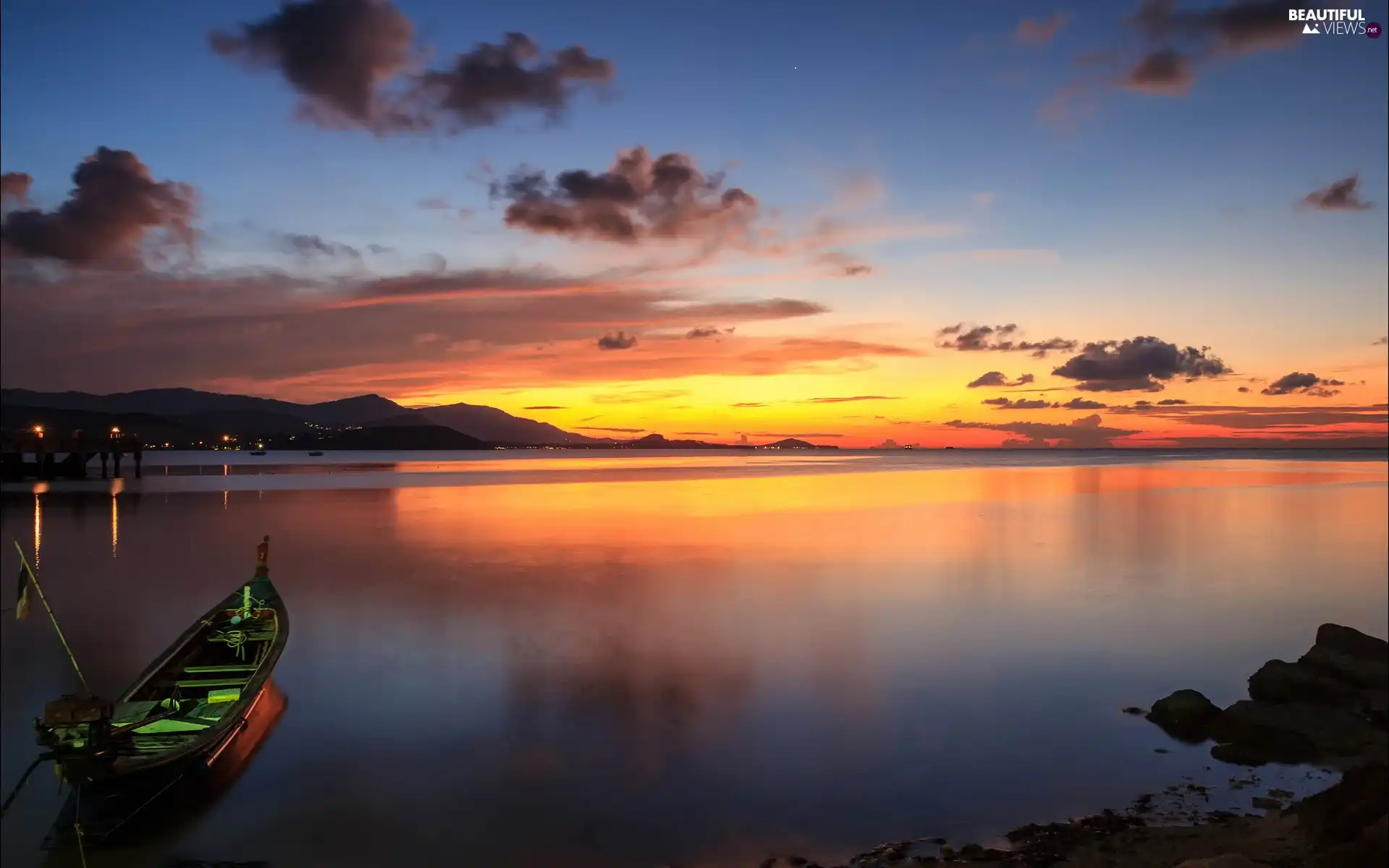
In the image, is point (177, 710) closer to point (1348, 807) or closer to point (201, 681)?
point (201, 681)

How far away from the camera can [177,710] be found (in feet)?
42.8

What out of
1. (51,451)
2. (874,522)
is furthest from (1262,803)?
(51,451)

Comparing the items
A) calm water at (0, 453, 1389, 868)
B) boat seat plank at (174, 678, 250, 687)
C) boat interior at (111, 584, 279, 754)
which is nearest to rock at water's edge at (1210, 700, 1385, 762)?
calm water at (0, 453, 1389, 868)

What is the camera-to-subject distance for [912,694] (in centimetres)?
1808

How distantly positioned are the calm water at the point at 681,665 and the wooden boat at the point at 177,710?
2.90 ft

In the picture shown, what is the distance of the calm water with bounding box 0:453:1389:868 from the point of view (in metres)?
11.8

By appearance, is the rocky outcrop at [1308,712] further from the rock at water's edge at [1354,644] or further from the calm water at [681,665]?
the calm water at [681,665]

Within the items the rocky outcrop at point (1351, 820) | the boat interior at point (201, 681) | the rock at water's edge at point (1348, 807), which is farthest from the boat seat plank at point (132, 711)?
the rock at water's edge at point (1348, 807)

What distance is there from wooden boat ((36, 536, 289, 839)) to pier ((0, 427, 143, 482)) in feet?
245

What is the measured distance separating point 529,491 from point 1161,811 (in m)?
77.9

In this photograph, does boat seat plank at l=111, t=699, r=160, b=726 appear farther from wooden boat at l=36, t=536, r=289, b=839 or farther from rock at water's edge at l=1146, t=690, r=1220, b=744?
rock at water's edge at l=1146, t=690, r=1220, b=744

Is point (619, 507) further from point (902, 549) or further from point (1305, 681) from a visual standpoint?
point (1305, 681)

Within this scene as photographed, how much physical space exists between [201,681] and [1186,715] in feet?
55.7

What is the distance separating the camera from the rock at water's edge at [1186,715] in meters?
14.4
